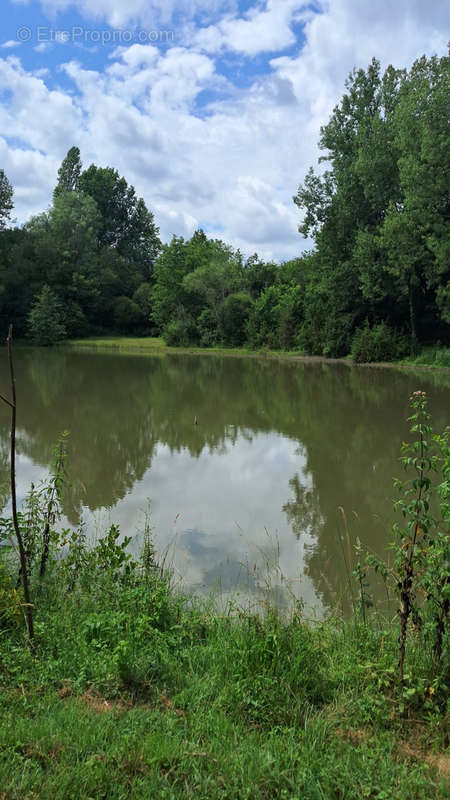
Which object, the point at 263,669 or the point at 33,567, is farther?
the point at 33,567

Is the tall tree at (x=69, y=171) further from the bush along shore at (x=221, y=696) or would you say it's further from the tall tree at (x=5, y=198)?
the bush along shore at (x=221, y=696)

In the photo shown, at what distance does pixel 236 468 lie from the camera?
9430 mm

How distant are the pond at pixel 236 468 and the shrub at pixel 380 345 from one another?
7714 millimetres

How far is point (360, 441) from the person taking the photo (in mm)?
11336

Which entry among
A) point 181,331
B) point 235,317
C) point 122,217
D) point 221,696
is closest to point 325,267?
point 235,317

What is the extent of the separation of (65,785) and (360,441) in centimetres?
978

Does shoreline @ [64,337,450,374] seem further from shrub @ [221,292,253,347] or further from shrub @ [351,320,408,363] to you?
shrub @ [221,292,253,347]

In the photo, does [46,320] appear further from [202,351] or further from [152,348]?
[202,351]

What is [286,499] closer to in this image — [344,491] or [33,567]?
[344,491]

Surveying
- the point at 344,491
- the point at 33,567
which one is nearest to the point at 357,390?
the point at 344,491

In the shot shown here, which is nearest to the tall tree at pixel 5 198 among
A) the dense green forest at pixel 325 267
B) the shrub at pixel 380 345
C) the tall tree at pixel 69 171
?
the dense green forest at pixel 325 267

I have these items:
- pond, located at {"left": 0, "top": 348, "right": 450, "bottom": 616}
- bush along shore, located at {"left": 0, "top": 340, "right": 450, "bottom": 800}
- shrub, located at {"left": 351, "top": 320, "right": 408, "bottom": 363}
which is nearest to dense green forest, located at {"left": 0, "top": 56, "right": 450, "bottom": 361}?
shrub, located at {"left": 351, "top": 320, "right": 408, "bottom": 363}

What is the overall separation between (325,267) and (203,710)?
31399 mm

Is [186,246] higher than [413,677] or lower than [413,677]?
higher
